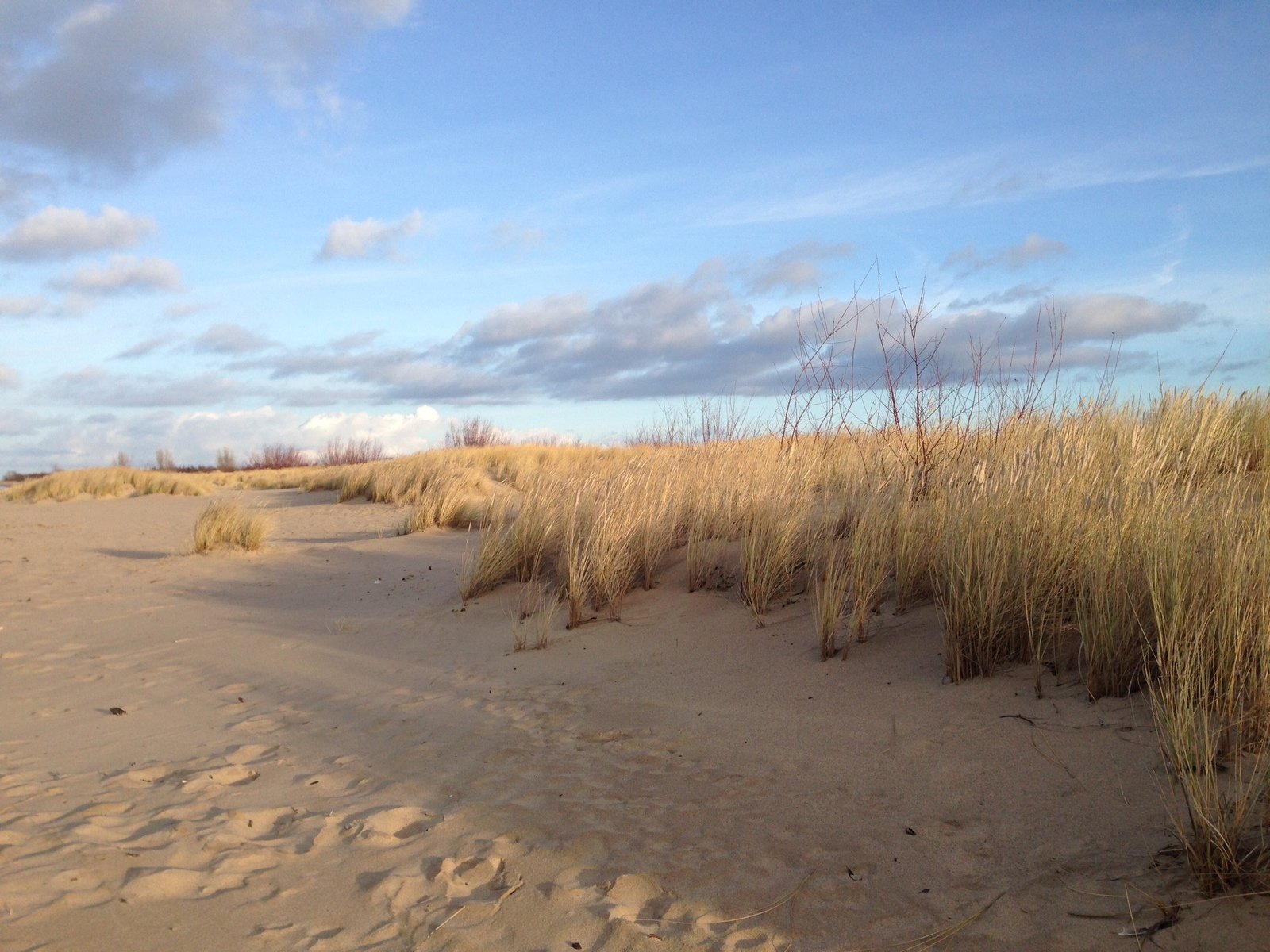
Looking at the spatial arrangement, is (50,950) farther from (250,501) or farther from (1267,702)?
(250,501)

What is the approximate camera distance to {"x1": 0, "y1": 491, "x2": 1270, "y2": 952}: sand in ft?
8.61

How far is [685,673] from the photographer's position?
5.05m

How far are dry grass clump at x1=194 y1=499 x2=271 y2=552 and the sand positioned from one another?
4.88 meters

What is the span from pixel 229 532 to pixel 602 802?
9246 mm

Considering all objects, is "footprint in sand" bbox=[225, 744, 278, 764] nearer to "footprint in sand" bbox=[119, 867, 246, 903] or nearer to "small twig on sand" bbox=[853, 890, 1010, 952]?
"footprint in sand" bbox=[119, 867, 246, 903]

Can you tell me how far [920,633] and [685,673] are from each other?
136 centimetres

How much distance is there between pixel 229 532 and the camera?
11.2 metres

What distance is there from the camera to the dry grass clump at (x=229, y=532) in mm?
11039

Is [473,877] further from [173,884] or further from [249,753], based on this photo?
[249,753]

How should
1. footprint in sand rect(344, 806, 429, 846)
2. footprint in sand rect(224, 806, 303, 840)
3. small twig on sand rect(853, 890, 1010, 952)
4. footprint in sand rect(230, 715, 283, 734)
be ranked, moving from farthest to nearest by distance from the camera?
footprint in sand rect(230, 715, 283, 734), footprint in sand rect(224, 806, 303, 840), footprint in sand rect(344, 806, 429, 846), small twig on sand rect(853, 890, 1010, 952)

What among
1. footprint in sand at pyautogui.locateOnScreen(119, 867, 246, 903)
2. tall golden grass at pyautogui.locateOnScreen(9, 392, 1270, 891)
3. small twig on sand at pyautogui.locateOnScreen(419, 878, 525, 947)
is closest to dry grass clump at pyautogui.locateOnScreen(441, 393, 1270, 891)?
tall golden grass at pyautogui.locateOnScreen(9, 392, 1270, 891)

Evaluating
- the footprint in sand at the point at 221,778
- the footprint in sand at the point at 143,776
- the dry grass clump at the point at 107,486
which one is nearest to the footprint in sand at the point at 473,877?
the footprint in sand at the point at 221,778

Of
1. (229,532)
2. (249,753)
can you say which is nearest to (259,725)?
(249,753)

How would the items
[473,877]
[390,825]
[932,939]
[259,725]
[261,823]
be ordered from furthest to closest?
[259,725] → [261,823] → [390,825] → [473,877] → [932,939]
